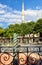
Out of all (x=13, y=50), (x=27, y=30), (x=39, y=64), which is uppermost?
(x=27, y=30)

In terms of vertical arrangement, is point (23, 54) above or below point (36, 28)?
below

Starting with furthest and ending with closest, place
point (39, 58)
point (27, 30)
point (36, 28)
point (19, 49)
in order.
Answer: point (27, 30) < point (36, 28) < point (19, 49) < point (39, 58)

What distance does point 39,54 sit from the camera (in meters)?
4.77

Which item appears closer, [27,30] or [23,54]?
[23,54]

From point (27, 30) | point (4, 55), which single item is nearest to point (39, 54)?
point (4, 55)

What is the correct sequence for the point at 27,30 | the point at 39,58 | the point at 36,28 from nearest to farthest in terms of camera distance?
the point at 39,58, the point at 36,28, the point at 27,30

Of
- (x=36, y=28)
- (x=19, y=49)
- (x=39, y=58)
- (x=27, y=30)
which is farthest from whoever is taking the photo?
(x=27, y=30)

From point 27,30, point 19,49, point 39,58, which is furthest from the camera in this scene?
point 27,30

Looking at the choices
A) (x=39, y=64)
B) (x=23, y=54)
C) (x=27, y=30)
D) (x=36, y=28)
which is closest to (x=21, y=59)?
(x=23, y=54)

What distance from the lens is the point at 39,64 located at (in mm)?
4734

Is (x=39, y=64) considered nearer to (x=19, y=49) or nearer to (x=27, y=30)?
(x=19, y=49)

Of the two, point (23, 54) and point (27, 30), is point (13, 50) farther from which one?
point (27, 30)

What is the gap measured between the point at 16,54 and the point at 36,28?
35.7 metres

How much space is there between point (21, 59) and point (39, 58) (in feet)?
1.32
